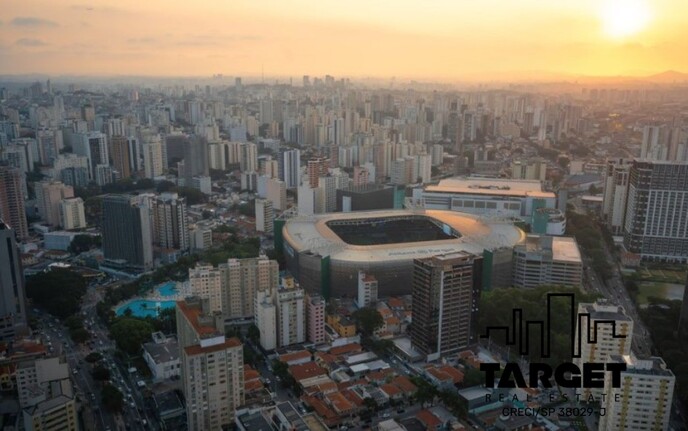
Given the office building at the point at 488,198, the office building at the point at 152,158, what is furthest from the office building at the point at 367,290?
the office building at the point at 152,158

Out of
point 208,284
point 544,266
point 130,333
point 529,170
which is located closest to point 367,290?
point 208,284

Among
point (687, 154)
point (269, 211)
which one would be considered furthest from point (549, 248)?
point (687, 154)

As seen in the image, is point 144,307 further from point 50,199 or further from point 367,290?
point 50,199

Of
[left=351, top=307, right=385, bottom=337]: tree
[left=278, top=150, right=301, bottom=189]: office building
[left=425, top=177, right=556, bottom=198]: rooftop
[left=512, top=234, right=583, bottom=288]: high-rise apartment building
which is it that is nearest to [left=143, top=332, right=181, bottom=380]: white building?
[left=351, top=307, right=385, bottom=337]: tree

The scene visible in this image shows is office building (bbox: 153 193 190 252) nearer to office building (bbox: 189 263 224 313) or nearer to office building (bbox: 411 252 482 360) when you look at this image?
office building (bbox: 189 263 224 313)

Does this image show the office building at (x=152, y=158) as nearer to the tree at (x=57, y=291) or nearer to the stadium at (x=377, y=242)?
the stadium at (x=377, y=242)

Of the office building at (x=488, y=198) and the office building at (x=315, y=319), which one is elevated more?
the office building at (x=488, y=198)
